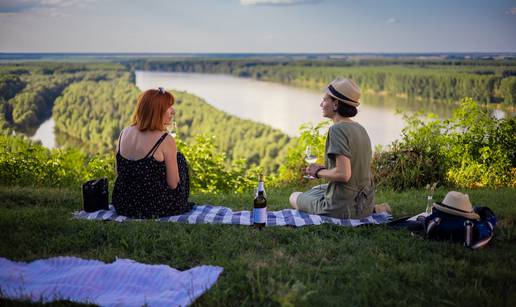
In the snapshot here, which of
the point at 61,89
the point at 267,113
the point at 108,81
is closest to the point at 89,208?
the point at 61,89

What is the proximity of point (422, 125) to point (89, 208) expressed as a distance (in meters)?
6.28

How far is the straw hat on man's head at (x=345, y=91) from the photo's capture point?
483 cm

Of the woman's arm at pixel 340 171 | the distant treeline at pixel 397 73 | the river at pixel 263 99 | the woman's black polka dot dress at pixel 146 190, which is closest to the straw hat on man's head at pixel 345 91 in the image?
the woman's arm at pixel 340 171

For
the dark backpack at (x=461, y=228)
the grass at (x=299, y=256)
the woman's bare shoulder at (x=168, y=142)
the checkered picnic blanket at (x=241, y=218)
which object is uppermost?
the woman's bare shoulder at (x=168, y=142)

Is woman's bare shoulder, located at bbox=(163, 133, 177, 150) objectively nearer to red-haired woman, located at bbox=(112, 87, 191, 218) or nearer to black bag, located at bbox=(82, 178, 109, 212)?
red-haired woman, located at bbox=(112, 87, 191, 218)

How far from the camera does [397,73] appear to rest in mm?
21391

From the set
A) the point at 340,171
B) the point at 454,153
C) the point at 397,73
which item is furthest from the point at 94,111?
the point at 340,171

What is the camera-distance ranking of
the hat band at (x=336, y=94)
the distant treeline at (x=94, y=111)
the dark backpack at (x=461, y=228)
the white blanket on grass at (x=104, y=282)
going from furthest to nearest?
the distant treeline at (x=94, y=111) → the hat band at (x=336, y=94) → the dark backpack at (x=461, y=228) → the white blanket on grass at (x=104, y=282)

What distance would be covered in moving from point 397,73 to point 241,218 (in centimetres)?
1804

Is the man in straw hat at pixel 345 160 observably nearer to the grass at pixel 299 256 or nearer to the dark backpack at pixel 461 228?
the grass at pixel 299 256

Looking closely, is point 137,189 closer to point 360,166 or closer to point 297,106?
point 360,166

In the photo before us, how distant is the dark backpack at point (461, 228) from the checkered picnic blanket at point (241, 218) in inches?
27.6

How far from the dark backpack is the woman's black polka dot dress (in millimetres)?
2740

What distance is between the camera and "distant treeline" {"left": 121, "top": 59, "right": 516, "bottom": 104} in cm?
1152
